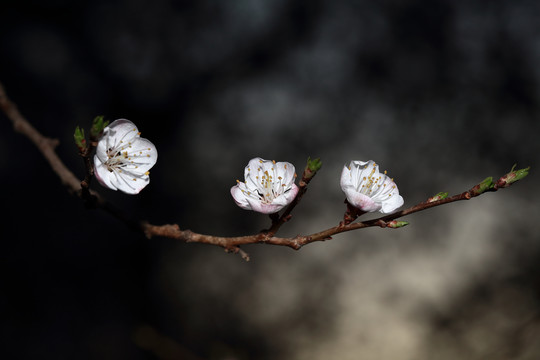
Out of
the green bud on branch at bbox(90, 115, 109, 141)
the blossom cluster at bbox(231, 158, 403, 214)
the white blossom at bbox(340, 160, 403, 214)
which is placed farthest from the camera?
the blossom cluster at bbox(231, 158, 403, 214)

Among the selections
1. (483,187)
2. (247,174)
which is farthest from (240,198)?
(483,187)

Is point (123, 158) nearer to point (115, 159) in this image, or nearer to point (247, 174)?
point (115, 159)

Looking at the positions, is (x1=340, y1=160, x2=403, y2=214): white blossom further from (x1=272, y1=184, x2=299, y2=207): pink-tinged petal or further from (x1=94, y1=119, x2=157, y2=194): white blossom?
(x1=94, y1=119, x2=157, y2=194): white blossom

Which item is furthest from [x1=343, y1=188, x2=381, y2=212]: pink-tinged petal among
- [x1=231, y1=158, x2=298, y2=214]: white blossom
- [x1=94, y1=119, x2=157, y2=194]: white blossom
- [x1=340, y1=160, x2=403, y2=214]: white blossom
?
[x1=94, y1=119, x2=157, y2=194]: white blossom

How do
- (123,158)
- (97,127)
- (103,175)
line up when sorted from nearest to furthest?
1. (97,127)
2. (103,175)
3. (123,158)

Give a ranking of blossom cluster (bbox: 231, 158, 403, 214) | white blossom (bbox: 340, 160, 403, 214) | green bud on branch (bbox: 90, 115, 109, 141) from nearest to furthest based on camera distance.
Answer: green bud on branch (bbox: 90, 115, 109, 141)
white blossom (bbox: 340, 160, 403, 214)
blossom cluster (bbox: 231, 158, 403, 214)

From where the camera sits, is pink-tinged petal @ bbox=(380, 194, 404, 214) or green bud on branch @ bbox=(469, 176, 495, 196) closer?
green bud on branch @ bbox=(469, 176, 495, 196)

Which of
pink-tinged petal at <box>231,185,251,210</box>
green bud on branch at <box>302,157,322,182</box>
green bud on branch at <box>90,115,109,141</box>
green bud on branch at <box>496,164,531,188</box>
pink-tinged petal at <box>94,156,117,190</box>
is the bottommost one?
green bud on branch at <box>90,115,109,141</box>

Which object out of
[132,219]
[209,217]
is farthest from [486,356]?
[132,219]
